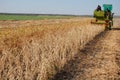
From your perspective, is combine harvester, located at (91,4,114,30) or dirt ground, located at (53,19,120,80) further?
combine harvester, located at (91,4,114,30)

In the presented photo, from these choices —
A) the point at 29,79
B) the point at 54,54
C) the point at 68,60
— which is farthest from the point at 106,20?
the point at 29,79

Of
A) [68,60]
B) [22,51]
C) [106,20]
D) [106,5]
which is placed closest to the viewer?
[22,51]

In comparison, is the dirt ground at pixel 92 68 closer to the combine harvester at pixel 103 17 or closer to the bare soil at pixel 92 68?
the bare soil at pixel 92 68

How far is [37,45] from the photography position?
26.0ft

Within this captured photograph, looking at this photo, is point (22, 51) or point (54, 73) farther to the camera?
point (54, 73)

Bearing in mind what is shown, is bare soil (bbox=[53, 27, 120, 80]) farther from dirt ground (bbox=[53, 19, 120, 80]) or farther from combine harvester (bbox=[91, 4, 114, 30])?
combine harvester (bbox=[91, 4, 114, 30])

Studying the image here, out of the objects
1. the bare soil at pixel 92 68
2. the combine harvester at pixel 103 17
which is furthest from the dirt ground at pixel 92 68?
the combine harvester at pixel 103 17

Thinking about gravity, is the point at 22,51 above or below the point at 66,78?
above

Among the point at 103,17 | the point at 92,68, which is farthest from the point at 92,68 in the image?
the point at 103,17

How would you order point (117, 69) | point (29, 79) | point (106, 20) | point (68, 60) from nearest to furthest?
1. point (29, 79)
2. point (117, 69)
3. point (68, 60)
4. point (106, 20)

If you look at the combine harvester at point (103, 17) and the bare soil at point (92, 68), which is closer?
the bare soil at point (92, 68)

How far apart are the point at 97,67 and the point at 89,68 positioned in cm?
29

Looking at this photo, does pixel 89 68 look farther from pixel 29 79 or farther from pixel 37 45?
pixel 29 79

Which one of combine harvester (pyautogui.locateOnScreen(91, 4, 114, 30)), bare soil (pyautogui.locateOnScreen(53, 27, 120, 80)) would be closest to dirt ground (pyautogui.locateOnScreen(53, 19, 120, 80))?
bare soil (pyautogui.locateOnScreen(53, 27, 120, 80))
